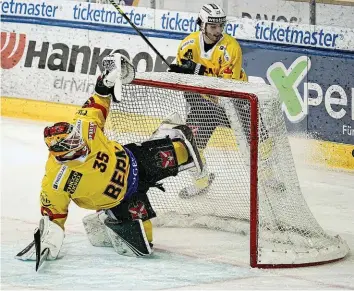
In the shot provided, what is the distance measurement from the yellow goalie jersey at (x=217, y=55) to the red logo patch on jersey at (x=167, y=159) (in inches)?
48.4

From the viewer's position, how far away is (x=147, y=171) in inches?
223

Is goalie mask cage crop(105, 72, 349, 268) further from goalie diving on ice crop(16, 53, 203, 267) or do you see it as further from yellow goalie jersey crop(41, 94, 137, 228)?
yellow goalie jersey crop(41, 94, 137, 228)

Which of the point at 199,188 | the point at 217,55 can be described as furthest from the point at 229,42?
the point at 199,188

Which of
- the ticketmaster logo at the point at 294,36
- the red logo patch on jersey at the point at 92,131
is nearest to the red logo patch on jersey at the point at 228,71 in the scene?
the ticketmaster logo at the point at 294,36

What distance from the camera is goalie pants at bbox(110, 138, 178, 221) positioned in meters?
5.61

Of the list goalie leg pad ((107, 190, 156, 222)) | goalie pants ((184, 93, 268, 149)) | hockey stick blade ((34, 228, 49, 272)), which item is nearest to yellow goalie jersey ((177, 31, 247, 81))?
goalie pants ((184, 93, 268, 149))

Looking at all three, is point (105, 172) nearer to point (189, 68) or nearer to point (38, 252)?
point (38, 252)

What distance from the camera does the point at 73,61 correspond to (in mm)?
8984

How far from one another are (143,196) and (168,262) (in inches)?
13.8

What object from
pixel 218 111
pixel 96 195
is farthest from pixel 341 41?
pixel 96 195

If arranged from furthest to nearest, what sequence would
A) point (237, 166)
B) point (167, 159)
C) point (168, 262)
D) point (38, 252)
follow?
point (237, 166) < point (167, 159) < point (168, 262) < point (38, 252)

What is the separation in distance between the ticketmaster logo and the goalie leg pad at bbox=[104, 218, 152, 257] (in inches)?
107

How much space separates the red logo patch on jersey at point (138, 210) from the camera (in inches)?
221

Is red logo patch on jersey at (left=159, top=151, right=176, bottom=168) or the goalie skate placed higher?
red logo patch on jersey at (left=159, top=151, right=176, bottom=168)
